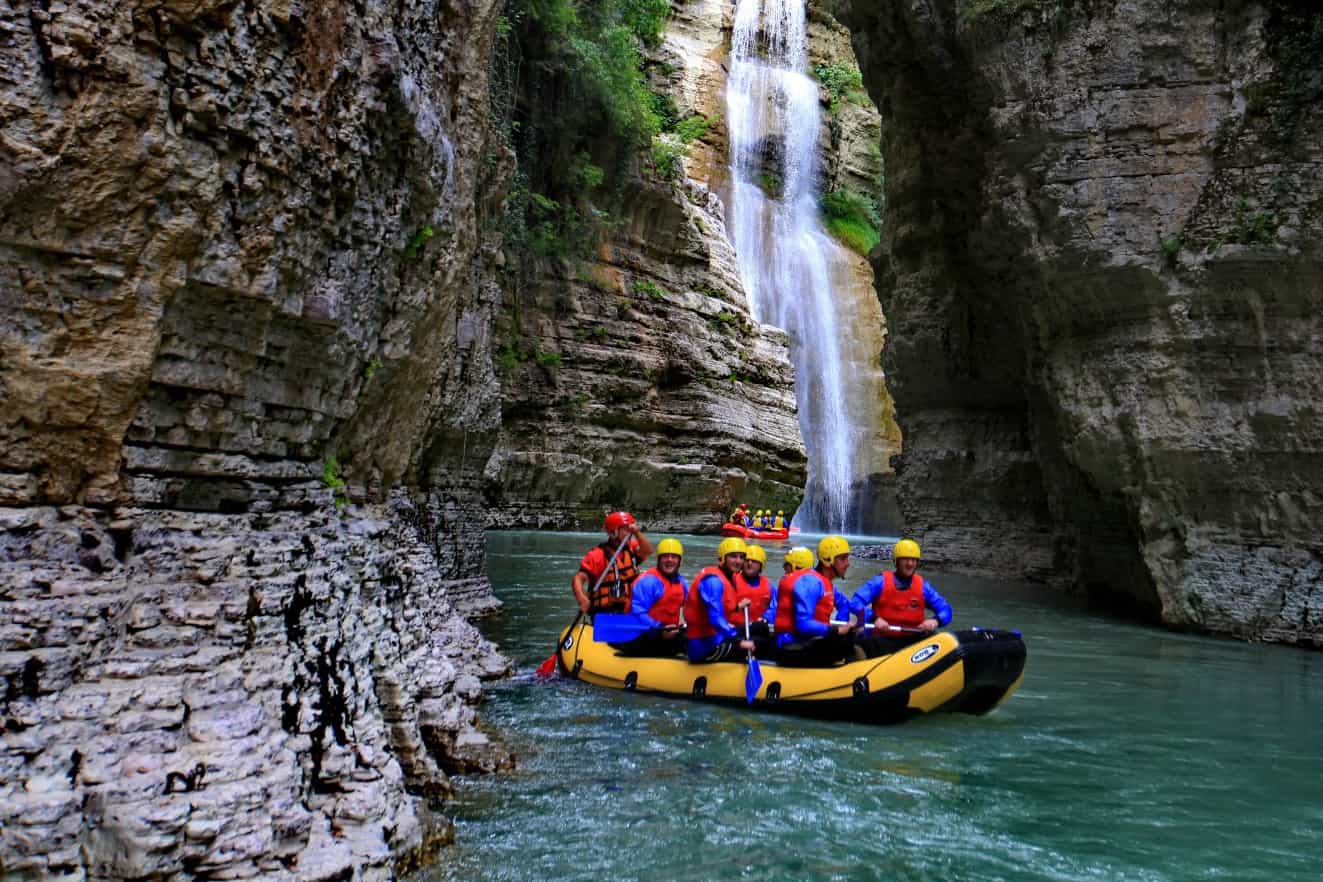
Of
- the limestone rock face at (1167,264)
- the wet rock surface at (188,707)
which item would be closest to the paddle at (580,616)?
the wet rock surface at (188,707)

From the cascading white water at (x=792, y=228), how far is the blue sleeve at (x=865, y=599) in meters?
22.9

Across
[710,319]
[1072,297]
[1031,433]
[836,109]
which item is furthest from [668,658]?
[836,109]

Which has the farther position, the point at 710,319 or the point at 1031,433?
the point at 710,319

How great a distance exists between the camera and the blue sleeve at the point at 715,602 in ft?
27.7

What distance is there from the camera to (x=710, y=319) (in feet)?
91.5

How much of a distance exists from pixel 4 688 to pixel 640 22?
27.1m

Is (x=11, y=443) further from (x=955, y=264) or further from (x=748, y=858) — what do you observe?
(x=955, y=264)

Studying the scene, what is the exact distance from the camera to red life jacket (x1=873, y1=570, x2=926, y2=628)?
8727mm

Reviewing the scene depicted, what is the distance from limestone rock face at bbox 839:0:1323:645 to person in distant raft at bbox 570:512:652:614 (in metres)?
6.93

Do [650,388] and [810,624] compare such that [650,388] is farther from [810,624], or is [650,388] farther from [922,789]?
[922,789]

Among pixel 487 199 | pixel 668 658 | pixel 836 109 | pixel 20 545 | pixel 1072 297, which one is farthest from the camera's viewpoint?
pixel 836 109

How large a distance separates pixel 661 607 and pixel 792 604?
1.21m

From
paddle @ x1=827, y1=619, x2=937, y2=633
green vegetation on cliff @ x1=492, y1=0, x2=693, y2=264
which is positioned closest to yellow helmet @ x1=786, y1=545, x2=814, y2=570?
paddle @ x1=827, y1=619, x2=937, y2=633

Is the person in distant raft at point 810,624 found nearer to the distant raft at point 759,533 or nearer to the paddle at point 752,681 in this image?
the paddle at point 752,681
